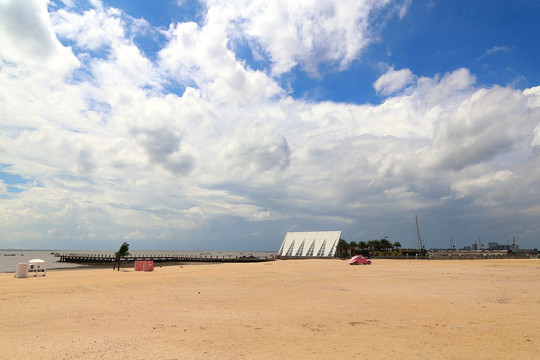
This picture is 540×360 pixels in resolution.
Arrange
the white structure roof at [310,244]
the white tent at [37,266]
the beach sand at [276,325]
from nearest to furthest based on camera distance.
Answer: the beach sand at [276,325]
the white tent at [37,266]
the white structure roof at [310,244]

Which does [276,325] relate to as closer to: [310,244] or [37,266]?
[37,266]

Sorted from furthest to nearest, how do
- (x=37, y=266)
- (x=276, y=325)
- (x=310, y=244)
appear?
1. (x=310, y=244)
2. (x=37, y=266)
3. (x=276, y=325)

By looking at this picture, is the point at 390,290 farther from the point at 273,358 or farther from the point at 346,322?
the point at 273,358

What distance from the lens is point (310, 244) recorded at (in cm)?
8175

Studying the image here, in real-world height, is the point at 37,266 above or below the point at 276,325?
below

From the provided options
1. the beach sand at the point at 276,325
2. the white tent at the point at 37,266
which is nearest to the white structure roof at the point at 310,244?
the white tent at the point at 37,266

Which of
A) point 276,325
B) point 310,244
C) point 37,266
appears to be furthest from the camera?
point 310,244

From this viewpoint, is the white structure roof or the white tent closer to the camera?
the white tent

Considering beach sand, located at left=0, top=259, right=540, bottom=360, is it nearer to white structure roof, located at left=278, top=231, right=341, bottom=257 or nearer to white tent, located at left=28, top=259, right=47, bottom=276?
white tent, located at left=28, top=259, right=47, bottom=276

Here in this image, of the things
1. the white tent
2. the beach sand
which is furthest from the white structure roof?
the beach sand

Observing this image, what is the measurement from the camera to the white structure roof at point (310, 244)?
255 feet

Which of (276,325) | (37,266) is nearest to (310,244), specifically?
(37,266)

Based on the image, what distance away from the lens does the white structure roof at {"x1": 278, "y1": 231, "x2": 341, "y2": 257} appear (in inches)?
3059

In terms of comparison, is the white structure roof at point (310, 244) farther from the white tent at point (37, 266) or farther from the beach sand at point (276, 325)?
the beach sand at point (276, 325)
